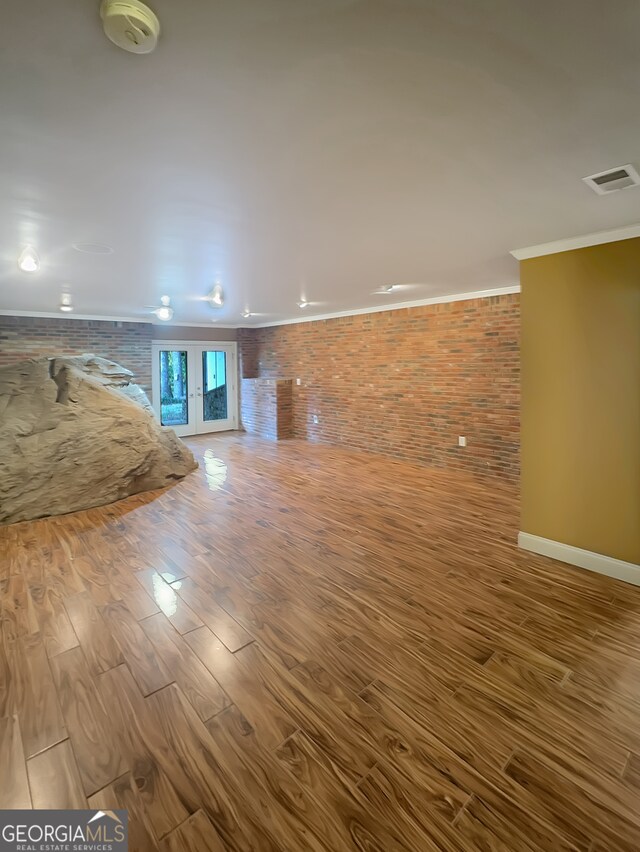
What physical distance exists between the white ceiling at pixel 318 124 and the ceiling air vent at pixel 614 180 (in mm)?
74

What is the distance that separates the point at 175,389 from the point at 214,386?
889mm

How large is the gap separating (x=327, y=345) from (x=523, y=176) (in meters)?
5.36

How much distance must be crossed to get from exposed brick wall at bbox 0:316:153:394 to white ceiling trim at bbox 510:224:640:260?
6.52 meters

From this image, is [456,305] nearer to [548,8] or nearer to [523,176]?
[523,176]

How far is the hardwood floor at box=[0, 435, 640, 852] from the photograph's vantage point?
4.20ft

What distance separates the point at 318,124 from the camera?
136 cm

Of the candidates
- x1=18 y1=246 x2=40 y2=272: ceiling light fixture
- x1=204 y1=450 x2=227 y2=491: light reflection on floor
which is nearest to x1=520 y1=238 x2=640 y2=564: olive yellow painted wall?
x1=204 y1=450 x2=227 y2=491: light reflection on floor

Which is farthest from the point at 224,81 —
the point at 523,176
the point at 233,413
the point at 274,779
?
the point at 233,413

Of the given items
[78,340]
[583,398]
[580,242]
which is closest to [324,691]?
[583,398]

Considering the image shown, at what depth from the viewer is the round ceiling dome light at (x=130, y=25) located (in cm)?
87

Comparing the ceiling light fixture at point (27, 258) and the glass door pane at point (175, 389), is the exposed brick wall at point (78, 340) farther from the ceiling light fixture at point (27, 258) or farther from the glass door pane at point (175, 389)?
the ceiling light fixture at point (27, 258)

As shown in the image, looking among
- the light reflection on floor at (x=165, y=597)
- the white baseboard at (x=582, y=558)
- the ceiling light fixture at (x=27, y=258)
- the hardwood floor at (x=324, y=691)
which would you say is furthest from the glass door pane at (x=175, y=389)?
the white baseboard at (x=582, y=558)

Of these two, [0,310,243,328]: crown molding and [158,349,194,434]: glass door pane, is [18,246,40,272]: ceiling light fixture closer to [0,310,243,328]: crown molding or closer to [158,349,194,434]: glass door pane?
[0,310,243,328]: crown molding

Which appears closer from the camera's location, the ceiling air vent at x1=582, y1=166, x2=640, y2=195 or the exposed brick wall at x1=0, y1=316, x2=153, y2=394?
the ceiling air vent at x1=582, y1=166, x2=640, y2=195
